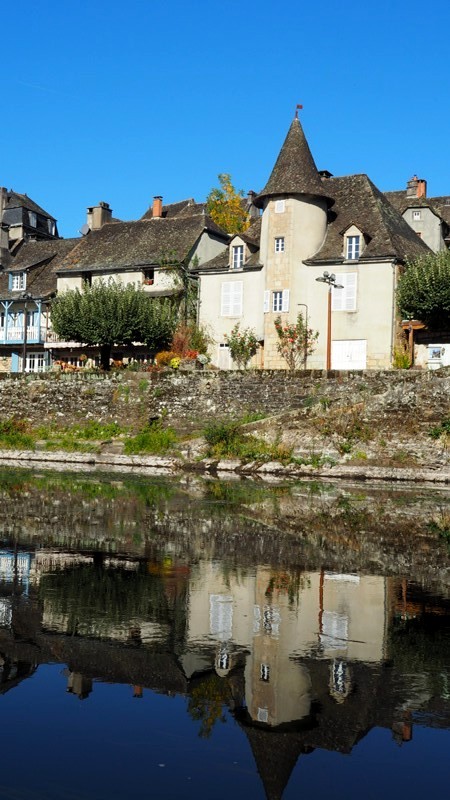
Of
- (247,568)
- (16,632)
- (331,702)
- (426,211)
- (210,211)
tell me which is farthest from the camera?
(210,211)

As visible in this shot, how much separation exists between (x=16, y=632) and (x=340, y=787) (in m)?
4.30

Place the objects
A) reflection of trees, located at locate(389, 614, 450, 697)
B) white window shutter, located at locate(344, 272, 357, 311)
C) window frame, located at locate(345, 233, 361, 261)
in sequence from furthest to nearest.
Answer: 1. window frame, located at locate(345, 233, 361, 261)
2. white window shutter, located at locate(344, 272, 357, 311)
3. reflection of trees, located at locate(389, 614, 450, 697)

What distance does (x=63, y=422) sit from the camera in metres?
38.9

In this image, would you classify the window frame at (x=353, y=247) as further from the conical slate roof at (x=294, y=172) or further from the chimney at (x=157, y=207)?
the chimney at (x=157, y=207)

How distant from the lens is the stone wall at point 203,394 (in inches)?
1248

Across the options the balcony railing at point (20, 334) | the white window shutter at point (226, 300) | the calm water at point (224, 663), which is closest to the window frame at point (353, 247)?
the white window shutter at point (226, 300)

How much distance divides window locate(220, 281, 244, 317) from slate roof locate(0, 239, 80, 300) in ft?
46.0

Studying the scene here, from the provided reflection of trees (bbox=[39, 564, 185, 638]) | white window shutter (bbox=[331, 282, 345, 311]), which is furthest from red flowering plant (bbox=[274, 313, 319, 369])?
reflection of trees (bbox=[39, 564, 185, 638])

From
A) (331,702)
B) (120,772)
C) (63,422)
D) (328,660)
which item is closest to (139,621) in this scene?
(328,660)

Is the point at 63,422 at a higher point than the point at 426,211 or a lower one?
lower

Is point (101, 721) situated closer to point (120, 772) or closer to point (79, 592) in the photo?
point (120, 772)

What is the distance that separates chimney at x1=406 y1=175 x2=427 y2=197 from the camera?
5494 cm

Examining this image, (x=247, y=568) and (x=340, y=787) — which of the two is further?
(x=247, y=568)

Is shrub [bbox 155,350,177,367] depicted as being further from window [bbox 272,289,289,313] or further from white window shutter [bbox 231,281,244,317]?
window [bbox 272,289,289,313]
